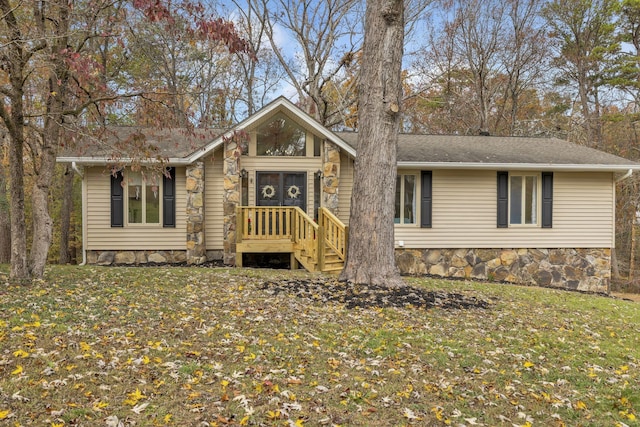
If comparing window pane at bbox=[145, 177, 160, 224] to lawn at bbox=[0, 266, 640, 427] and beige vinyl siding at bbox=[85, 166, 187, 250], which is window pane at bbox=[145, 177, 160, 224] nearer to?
beige vinyl siding at bbox=[85, 166, 187, 250]

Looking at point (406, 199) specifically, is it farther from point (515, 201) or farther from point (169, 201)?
point (169, 201)

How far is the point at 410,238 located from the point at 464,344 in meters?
6.87

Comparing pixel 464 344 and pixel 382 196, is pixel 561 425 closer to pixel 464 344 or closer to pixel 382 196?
pixel 464 344

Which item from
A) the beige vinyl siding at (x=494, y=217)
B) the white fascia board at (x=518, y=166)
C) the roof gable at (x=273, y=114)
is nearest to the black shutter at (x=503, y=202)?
the beige vinyl siding at (x=494, y=217)

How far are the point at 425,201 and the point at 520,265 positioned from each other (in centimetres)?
303

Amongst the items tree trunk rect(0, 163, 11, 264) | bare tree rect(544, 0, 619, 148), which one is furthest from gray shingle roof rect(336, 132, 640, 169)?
tree trunk rect(0, 163, 11, 264)

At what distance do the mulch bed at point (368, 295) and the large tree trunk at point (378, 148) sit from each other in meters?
0.31

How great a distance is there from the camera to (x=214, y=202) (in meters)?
11.0

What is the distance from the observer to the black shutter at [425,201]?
1148 cm

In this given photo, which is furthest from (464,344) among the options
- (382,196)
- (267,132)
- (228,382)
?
(267,132)

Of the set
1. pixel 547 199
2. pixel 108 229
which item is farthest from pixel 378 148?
pixel 108 229

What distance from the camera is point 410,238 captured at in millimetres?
11492

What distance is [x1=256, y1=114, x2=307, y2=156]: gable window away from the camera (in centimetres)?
1070

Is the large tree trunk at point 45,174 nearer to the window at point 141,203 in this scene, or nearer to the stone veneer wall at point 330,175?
the window at point 141,203
